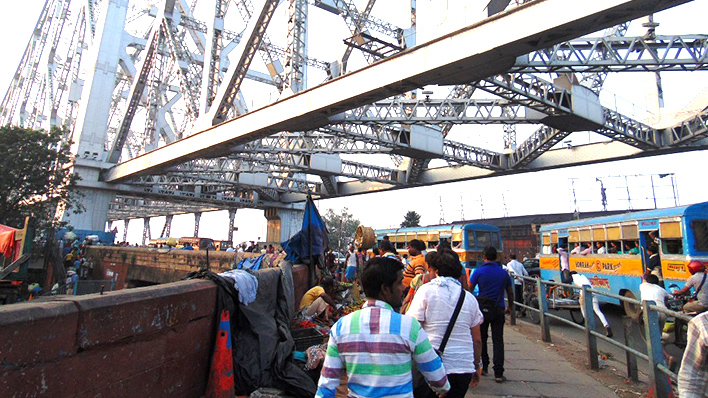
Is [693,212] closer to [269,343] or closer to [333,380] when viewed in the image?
[269,343]

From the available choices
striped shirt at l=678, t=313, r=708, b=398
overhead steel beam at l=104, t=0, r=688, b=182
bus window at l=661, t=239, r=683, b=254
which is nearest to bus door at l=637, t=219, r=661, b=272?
bus window at l=661, t=239, r=683, b=254

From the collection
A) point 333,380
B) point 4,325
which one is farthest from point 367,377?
point 4,325

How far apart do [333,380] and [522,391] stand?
3794 mm

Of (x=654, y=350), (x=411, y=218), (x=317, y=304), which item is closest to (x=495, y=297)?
(x=654, y=350)

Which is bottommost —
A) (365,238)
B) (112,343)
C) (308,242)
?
(112,343)

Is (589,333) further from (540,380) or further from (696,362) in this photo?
(696,362)

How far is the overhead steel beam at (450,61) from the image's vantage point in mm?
7691

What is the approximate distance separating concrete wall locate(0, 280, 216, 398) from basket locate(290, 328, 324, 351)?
156 cm

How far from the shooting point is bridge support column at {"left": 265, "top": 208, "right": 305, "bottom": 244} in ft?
129

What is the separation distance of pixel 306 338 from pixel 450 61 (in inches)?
279

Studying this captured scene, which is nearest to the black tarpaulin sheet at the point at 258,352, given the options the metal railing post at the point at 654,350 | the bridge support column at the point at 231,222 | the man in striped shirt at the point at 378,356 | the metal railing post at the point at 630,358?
the man in striped shirt at the point at 378,356

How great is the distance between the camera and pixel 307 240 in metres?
9.59

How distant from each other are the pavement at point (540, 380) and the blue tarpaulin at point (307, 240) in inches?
180

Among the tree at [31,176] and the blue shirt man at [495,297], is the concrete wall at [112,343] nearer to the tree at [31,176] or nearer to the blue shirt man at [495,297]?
the blue shirt man at [495,297]
